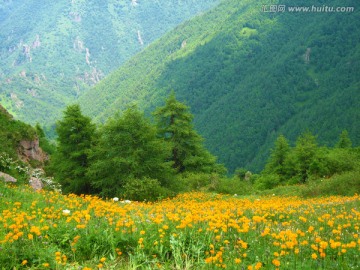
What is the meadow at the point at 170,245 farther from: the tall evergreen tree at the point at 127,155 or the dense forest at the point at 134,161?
the tall evergreen tree at the point at 127,155

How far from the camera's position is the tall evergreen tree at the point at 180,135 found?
33.1m

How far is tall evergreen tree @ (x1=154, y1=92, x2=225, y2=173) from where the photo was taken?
3306cm

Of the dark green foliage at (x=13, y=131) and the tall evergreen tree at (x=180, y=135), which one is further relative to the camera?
the tall evergreen tree at (x=180, y=135)

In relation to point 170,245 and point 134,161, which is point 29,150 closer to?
point 134,161

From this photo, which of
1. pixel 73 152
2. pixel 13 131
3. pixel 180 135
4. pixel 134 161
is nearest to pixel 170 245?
pixel 134 161

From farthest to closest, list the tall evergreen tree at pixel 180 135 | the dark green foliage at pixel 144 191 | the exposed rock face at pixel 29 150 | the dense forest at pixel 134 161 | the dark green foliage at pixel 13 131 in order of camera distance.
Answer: the tall evergreen tree at pixel 180 135 < the exposed rock face at pixel 29 150 < the dark green foliage at pixel 13 131 < the dense forest at pixel 134 161 < the dark green foliage at pixel 144 191

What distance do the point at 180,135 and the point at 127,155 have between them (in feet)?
38.9

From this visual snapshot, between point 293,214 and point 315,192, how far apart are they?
515 inches

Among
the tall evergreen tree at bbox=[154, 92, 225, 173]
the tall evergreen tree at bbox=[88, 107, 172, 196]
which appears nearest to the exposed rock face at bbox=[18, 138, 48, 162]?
the tall evergreen tree at bbox=[88, 107, 172, 196]

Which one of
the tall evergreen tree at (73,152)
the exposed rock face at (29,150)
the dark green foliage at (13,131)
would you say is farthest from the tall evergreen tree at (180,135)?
the dark green foliage at (13,131)

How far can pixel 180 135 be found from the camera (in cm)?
3309

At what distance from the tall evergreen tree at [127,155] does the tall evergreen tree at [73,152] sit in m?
2.92

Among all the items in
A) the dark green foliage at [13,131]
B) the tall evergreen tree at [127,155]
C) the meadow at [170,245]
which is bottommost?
the meadow at [170,245]

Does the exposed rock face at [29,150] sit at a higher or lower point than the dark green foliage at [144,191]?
higher
